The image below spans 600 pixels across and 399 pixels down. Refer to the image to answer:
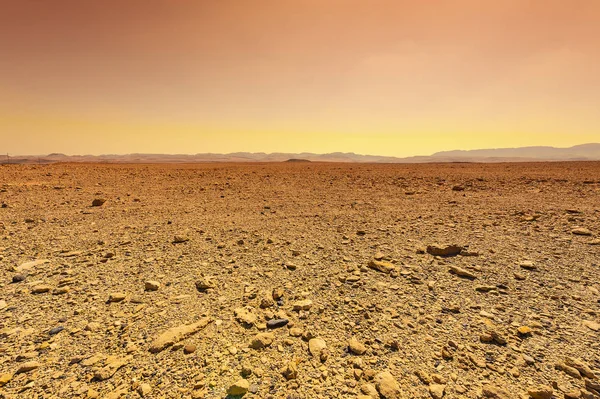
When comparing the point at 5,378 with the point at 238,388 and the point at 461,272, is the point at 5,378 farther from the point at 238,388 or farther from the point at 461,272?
the point at 461,272

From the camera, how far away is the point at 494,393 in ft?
6.81

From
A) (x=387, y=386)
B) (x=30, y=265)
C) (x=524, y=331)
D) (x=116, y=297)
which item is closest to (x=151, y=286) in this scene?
(x=116, y=297)

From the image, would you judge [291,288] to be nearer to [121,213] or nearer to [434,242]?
[434,242]

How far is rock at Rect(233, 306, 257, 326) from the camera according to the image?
292 cm

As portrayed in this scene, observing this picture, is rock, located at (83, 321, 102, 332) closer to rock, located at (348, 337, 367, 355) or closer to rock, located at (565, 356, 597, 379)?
rock, located at (348, 337, 367, 355)

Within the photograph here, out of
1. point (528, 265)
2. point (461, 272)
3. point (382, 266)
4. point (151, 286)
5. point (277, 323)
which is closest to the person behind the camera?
point (277, 323)

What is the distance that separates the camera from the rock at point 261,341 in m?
2.59

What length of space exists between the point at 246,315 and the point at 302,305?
27.4 inches

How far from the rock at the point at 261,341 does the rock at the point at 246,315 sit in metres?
0.24

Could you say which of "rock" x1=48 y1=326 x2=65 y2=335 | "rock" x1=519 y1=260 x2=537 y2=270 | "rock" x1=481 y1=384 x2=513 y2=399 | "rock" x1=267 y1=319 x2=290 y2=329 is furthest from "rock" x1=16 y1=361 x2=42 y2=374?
"rock" x1=519 y1=260 x2=537 y2=270

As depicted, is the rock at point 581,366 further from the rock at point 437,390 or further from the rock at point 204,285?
the rock at point 204,285

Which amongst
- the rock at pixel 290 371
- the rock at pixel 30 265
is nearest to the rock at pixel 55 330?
the rock at pixel 30 265

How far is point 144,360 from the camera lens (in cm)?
240

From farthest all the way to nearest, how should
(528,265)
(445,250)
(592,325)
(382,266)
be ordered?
(445,250) → (382,266) → (528,265) → (592,325)
